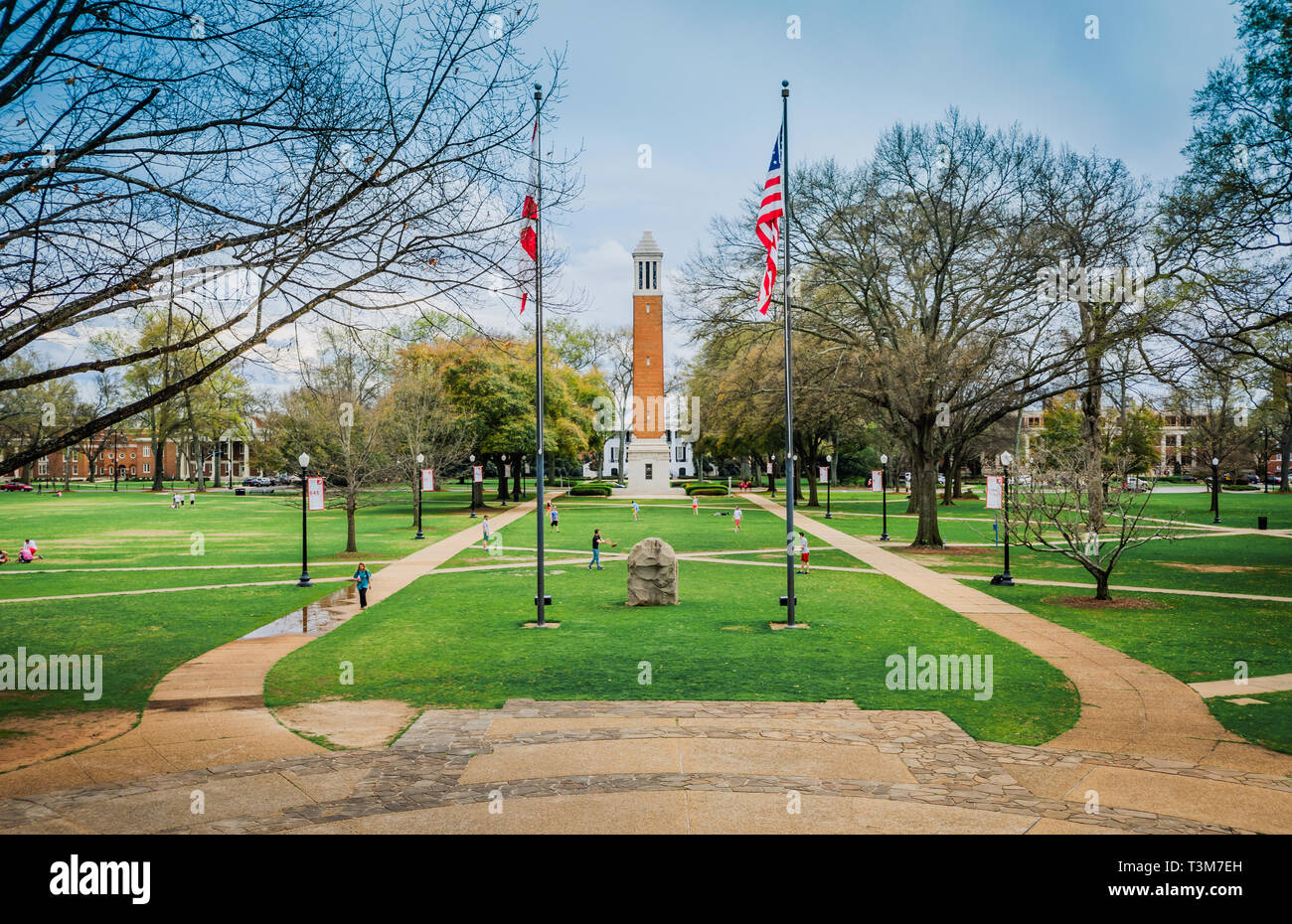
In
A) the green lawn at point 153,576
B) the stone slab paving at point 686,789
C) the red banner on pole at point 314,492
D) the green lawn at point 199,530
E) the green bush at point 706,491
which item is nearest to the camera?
the stone slab paving at point 686,789

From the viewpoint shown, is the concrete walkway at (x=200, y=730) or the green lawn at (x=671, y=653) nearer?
the concrete walkway at (x=200, y=730)

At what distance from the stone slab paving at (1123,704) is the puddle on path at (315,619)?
44.7 feet

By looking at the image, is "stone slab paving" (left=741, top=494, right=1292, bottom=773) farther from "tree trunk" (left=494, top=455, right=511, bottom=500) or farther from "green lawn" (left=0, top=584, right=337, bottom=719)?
"tree trunk" (left=494, top=455, right=511, bottom=500)

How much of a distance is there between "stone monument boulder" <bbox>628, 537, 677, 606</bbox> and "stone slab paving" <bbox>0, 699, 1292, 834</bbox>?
30.0ft

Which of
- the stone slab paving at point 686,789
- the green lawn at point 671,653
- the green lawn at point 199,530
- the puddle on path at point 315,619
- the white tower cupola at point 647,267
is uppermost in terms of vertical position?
the white tower cupola at point 647,267

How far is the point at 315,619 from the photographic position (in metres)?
18.1

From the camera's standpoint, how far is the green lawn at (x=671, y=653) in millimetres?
11539

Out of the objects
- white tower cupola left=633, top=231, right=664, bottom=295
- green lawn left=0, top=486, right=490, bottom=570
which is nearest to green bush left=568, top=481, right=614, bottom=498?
green lawn left=0, top=486, right=490, bottom=570

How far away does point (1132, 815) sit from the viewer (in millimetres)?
7129

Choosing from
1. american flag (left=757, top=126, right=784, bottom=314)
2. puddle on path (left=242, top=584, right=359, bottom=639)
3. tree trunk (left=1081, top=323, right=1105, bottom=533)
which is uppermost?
american flag (left=757, top=126, right=784, bottom=314)

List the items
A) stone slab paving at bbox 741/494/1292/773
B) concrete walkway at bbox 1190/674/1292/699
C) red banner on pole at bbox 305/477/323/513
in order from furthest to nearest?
1. red banner on pole at bbox 305/477/323/513
2. concrete walkway at bbox 1190/674/1292/699
3. stone slab paving at bbox 741/494/1292/773

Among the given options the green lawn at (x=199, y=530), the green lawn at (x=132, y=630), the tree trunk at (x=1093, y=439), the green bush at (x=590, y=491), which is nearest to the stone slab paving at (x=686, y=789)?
the green lawn at (x=132, y=630)

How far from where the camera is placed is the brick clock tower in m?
72.1

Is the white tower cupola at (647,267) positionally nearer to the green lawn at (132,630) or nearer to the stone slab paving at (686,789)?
the green lawn at (132,630)
